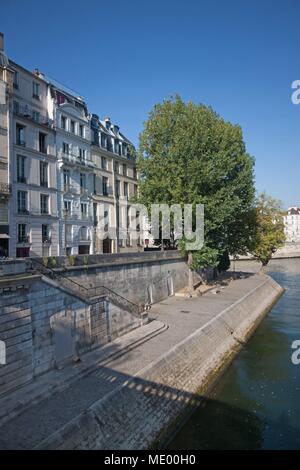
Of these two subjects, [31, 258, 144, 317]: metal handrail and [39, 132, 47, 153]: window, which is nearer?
[31, 258, 144, 317]: metal handrail

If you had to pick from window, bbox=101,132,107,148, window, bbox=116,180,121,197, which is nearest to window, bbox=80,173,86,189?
window, bbox=101,132,107,148

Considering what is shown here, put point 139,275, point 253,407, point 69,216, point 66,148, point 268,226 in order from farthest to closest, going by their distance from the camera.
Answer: point 268,226, point 69,216, point 66,148, point 139,275, point 253,407

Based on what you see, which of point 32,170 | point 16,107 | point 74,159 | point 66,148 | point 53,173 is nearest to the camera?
point 16,107

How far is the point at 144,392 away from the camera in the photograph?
42.5 feet

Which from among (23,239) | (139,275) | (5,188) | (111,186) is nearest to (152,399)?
(139,275)

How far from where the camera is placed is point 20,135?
89.1ft

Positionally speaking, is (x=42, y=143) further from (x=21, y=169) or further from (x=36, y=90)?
(x=36, y=90)

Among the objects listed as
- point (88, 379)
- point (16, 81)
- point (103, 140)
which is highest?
point (16, 81)

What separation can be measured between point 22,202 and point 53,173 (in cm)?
448

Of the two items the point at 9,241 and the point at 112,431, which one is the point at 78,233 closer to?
the point at 9,241

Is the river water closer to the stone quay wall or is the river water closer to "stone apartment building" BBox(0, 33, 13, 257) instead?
the stone quay wall

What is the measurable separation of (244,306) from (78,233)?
56.0 ft

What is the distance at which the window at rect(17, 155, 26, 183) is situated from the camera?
1062 inches

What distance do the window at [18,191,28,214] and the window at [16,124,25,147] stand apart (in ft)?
12.9
